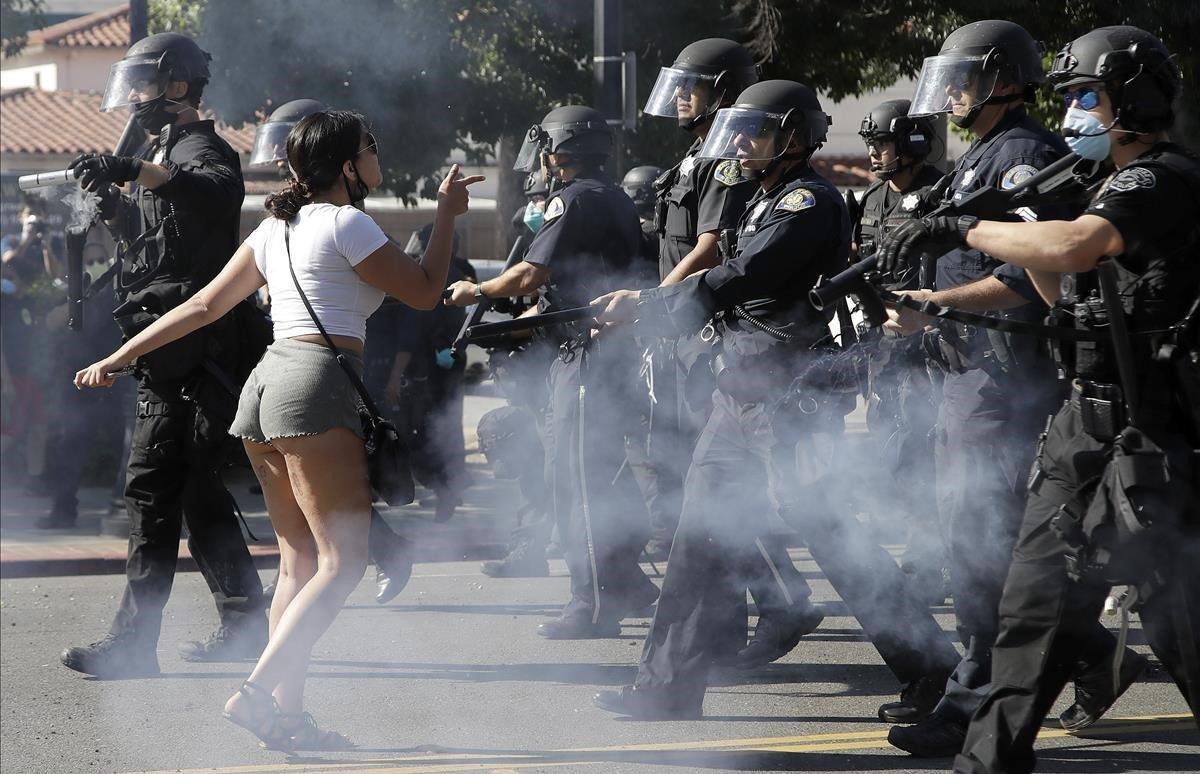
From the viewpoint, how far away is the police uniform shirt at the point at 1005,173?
4.02 m

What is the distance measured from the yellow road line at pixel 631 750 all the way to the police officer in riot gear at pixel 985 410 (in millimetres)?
268

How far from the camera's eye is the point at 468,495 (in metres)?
9.83

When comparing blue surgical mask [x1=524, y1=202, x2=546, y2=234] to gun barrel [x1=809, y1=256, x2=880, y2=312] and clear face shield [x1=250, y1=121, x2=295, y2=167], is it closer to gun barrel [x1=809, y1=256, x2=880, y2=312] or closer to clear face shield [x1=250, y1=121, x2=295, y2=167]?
clear face shield [x1=250, y1=121, x2=295, y2=167]

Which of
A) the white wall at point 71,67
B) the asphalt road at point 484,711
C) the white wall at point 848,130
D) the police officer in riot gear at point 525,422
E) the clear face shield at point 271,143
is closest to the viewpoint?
the asphalt road at point 484,711

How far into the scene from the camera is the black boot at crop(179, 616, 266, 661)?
5.45 m

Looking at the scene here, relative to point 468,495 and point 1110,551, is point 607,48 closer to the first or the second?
point 468,495

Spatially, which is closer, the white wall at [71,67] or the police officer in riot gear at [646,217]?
the police officer in riot gear at [646,217]

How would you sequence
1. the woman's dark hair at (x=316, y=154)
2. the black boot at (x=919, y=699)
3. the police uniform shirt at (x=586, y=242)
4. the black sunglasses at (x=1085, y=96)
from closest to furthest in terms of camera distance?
the black sunglasses at (x=1085, y=96) < the woman's dark hair at (x=316, y=154) < the black boot at (x=919, y=699) < the police uniform shirt at (x=586, y=242)

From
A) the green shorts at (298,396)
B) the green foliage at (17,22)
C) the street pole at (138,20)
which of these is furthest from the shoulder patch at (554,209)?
the green foliage at (17,22)

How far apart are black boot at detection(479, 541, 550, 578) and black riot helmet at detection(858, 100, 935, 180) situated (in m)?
2.45

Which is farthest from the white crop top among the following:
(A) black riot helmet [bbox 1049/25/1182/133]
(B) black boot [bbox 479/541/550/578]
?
(B) black boot [bbox 479/541/550/578]

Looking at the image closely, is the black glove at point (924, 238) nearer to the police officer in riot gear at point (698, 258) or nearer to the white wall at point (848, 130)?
the police officer in riot gear at point (698, 258)

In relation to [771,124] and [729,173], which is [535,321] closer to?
[771,124]

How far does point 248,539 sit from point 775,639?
154 inches
